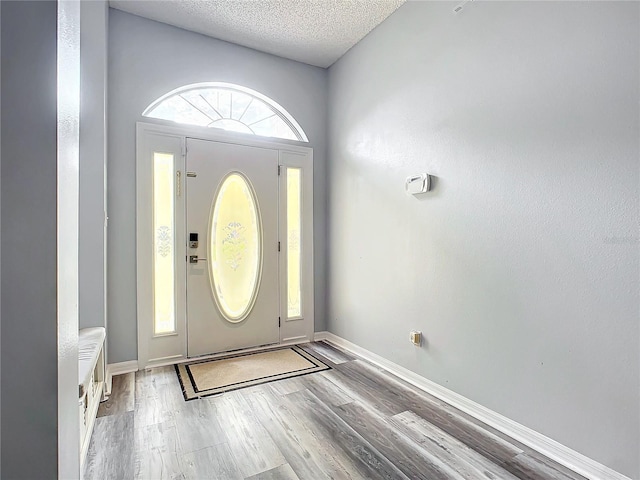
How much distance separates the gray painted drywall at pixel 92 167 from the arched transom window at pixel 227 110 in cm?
55

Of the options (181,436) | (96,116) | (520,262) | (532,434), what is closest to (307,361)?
(181,436)

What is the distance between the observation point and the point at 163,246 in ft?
10.3

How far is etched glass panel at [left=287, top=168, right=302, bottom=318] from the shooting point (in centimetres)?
377

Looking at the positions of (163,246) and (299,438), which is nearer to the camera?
(299,438)

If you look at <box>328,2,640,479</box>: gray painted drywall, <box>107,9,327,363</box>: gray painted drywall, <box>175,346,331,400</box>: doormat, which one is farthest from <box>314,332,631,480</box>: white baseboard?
<box>107,9,327,363</box>: gray painted drywall

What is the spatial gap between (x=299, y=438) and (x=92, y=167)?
2.35 metres

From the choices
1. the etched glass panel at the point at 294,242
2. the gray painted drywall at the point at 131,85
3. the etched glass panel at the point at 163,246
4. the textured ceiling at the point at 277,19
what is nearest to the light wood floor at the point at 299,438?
the etched glass panel at the point at 163,246

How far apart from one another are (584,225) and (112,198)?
3.33m

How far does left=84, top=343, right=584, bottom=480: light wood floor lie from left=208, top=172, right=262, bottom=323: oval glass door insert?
99 centimetres

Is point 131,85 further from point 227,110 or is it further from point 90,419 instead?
point 90,419

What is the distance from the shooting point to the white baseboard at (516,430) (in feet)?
5.48

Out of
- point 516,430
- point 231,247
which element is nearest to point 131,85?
point 231,247

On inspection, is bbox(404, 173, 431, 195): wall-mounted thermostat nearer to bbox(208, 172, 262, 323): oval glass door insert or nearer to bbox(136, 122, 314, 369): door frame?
bbox(136, 122, 314, 369): door frame

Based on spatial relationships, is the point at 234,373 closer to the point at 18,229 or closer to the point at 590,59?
the point at 18,229
